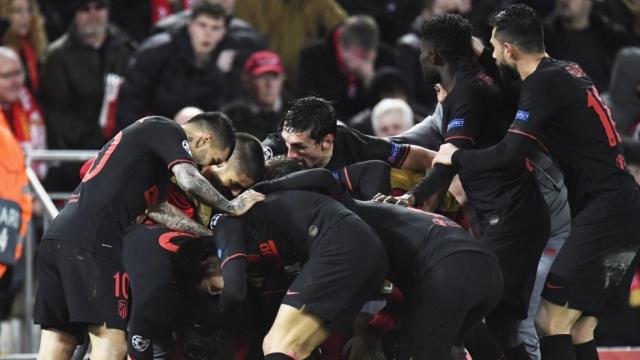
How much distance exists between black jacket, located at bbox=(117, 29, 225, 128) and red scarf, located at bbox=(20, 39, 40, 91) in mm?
657

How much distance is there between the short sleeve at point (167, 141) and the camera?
661 cm

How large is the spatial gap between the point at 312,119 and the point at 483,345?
4.70 feet

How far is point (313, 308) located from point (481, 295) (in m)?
0.77

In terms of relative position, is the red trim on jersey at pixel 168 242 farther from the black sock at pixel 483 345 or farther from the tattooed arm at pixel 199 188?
the black sock at pixel 483 345

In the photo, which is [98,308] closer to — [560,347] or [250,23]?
[560,347]

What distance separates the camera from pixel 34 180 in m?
8.79

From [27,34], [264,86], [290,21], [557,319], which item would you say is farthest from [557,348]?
[27,34]

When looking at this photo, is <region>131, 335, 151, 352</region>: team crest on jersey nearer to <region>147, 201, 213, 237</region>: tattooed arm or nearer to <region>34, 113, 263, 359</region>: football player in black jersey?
<region>34, 113, 263, 359</region>: football player in black jersey

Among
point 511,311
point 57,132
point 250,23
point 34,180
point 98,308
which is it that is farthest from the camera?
point 250,23

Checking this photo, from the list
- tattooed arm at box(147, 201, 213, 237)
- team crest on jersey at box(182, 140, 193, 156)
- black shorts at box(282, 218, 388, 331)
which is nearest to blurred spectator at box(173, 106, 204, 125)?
tattooed arm at box(147, 201, 213, 237)

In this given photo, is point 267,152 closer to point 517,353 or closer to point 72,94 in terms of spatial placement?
point 517,353

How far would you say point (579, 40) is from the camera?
10.9 m

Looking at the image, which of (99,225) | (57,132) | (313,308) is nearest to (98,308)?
(99,225)

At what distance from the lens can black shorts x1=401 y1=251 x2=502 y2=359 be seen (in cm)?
618
